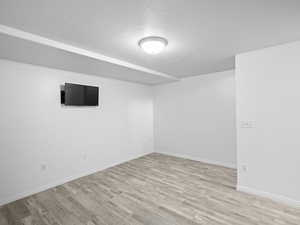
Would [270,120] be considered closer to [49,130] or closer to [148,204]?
[148,204]

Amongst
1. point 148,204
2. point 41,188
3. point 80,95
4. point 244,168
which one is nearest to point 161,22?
point 80,95

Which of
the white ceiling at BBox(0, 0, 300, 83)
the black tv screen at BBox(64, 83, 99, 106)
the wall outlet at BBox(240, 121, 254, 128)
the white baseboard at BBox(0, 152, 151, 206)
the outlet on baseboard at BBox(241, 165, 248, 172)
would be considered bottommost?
the white baseboard at BBox(0, 152, 151, 206)

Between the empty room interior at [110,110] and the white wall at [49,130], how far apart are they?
0.06ft

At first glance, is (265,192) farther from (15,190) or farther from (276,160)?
(15,190)

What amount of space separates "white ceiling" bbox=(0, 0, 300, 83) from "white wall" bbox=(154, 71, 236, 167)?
1544 millimetres

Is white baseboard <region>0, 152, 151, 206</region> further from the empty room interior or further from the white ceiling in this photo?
the white ceiling

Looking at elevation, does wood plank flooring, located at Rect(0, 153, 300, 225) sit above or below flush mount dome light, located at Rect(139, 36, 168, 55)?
below

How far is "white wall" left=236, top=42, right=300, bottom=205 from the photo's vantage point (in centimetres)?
205

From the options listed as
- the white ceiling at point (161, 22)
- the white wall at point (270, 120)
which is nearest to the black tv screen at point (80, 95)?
the white ceiling at point (161, 22)

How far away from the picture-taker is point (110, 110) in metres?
3.72

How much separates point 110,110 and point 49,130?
142cm

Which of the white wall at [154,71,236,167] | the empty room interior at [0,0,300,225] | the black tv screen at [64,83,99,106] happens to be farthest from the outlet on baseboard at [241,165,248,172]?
the black tv screen at [64,83,99,106]

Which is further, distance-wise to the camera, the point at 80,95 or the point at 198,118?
the point at 198,118

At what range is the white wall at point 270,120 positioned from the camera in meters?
2.05
